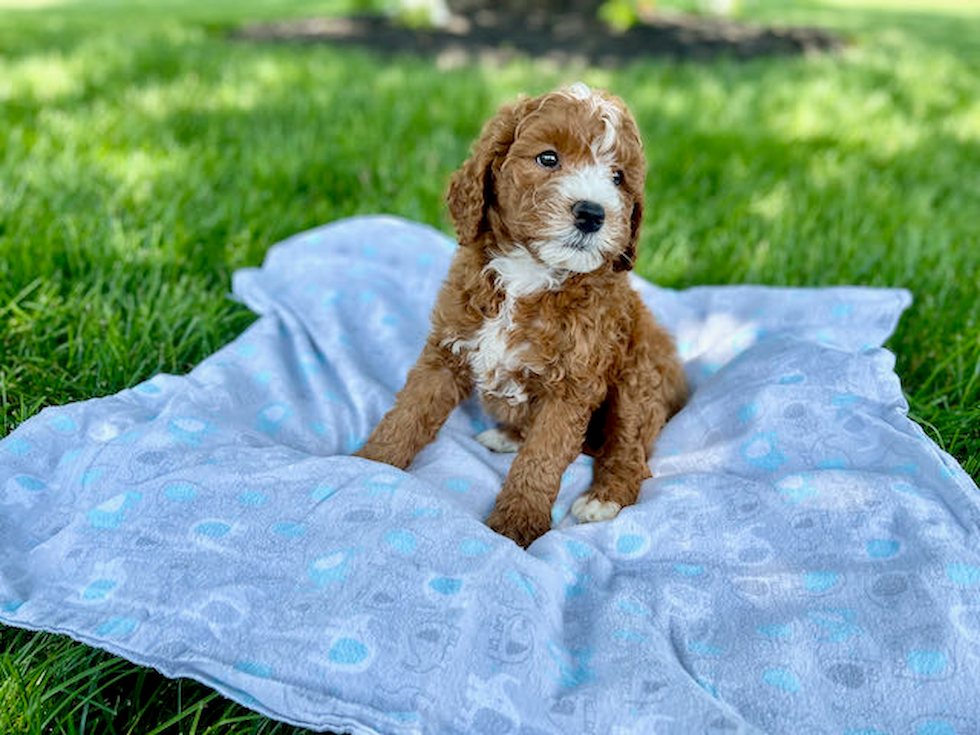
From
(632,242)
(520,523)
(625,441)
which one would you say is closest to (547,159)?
(632,242)

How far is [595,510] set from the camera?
3057 mm

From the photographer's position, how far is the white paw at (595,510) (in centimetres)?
304

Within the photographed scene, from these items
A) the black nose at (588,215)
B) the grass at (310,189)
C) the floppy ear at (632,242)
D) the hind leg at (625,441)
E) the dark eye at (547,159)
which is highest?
the dark eye at (547,159)

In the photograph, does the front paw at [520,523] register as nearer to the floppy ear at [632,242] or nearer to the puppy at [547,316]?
the puppy at [547,316]

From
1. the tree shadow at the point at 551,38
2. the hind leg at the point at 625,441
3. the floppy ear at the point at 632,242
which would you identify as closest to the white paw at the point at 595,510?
the hind leg at the point at 625,441

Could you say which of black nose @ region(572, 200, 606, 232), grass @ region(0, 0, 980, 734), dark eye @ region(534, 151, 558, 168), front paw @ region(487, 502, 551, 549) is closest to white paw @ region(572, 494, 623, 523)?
front paw @ region(487, 502, 551, 549)

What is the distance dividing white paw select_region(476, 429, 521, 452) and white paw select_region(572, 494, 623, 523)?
424mm

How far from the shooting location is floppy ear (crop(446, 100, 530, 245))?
2939 mm

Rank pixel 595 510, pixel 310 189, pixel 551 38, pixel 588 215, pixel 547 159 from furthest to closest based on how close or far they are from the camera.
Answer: pixel 551 38 → pixel 310 189 → pixel 595 510 → pixel 547 159 → pixel 588 215

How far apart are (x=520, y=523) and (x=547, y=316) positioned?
699mm

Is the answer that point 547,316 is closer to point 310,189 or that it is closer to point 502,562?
point 502,562

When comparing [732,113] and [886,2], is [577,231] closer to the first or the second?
[732,113]

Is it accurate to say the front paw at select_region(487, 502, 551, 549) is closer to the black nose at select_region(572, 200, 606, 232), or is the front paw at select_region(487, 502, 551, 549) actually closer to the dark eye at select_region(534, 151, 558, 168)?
the black nose at select_region(572, 200, 606, 232)

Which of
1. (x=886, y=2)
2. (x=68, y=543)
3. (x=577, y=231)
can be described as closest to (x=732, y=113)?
(x=577, y=231)
